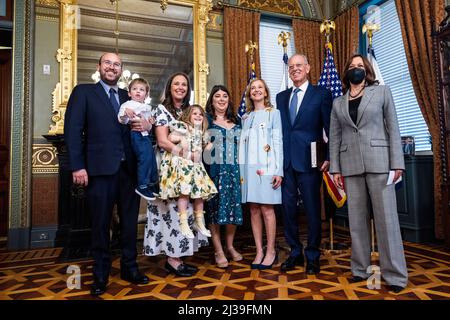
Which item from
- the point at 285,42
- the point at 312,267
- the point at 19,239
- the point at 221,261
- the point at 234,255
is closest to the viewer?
the point at 312,267

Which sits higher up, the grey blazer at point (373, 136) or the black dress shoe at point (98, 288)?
the grey blazer at point (373, 136)

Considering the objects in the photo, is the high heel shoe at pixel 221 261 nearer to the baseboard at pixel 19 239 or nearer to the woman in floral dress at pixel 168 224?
the woman in floral dress at pixel 168 224

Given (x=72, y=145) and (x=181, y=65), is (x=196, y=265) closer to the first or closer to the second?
(x=72, y=145)

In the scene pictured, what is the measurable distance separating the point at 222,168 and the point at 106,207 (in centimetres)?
89

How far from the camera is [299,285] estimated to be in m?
1.97

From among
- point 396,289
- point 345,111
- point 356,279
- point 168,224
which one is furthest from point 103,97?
point 396,289

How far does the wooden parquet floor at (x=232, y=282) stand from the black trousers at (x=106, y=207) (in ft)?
0.68

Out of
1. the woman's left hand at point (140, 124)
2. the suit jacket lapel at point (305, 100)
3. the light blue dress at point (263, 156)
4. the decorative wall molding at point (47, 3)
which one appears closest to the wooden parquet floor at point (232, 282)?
the light blue dress at point (263, 156)

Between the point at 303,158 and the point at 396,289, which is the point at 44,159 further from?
the point at 396,289

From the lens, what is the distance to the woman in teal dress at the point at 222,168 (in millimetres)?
2385

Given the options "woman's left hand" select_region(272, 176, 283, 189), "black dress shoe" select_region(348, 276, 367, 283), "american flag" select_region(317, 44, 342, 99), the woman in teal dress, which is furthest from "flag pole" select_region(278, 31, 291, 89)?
"black dress shoe" select_region(348, 276, 367, 283)

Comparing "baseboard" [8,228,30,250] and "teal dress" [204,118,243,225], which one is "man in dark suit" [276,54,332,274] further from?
"baseboard" [8,228,30,250]

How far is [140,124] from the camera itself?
198 centimetres
